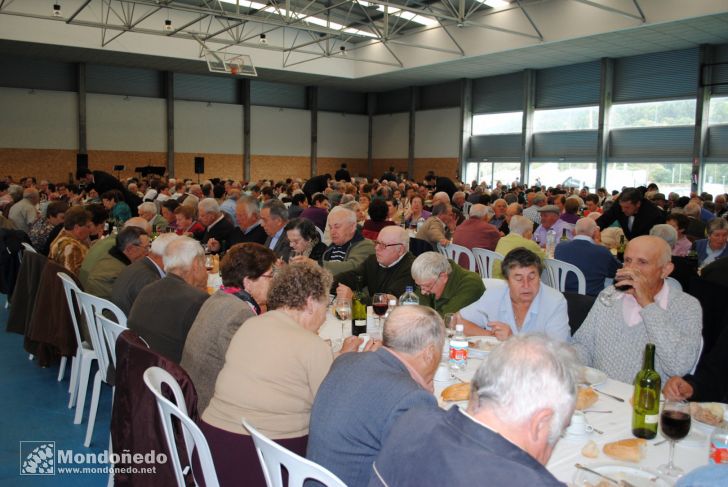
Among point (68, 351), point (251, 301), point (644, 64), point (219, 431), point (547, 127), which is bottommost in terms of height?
point (68, 351)

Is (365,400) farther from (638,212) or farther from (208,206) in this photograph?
(638,212)

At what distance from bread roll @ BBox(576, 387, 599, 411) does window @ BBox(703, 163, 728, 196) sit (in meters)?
15.5

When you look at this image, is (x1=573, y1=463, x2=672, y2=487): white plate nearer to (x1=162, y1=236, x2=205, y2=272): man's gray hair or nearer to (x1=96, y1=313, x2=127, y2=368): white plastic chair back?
(x1=96, y1=313, x2=127, y2=368): white plastic chair back

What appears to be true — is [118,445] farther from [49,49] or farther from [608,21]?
[49,49]

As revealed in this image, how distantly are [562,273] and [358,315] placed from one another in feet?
8.93

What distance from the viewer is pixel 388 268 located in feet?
14.1

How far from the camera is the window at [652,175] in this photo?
1620cm

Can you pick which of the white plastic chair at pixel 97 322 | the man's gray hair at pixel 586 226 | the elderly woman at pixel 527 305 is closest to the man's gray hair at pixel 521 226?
the man's gray hair at pixel 586 226

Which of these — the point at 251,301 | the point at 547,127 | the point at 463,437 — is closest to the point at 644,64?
the point at 547,127

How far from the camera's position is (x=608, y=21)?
1311 centimetres

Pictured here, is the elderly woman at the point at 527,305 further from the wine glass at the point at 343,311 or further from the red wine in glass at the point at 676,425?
the red wine in glass at the point at 676,425

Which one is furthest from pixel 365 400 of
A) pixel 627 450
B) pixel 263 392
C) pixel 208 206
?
pixel 208 206

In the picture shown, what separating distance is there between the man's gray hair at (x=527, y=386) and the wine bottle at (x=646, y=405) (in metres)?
0.84

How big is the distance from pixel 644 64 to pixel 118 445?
17381mm
